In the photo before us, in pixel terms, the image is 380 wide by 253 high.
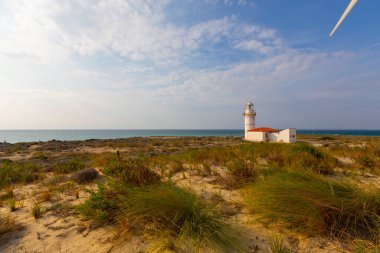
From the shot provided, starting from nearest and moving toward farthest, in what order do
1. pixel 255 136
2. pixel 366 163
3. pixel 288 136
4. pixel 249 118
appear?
pixel 366 163 → pixel 288 136 → pixel 255 136 → pixel 249 118

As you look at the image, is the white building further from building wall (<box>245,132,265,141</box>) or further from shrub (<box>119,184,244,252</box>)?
shrub (<box>119,184,244,252</box>)

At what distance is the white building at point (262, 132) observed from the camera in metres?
28.2

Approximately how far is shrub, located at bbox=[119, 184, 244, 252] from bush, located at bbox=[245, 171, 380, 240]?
2.60 feet

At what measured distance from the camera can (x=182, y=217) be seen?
2918 mm

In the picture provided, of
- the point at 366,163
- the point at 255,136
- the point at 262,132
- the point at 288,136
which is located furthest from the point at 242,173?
the point at 255,136

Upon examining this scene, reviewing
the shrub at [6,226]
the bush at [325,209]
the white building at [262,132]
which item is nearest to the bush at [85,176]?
the shrub at [6,226]

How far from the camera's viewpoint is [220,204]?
154 inches

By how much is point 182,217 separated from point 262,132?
30614mm

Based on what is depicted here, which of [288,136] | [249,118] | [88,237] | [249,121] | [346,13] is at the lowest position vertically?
[88,237]

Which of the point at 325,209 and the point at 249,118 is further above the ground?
the point at 249,118

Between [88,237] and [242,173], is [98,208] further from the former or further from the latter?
[242,173]

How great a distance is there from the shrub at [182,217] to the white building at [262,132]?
28.3 m

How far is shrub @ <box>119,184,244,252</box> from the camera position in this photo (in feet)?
8.54

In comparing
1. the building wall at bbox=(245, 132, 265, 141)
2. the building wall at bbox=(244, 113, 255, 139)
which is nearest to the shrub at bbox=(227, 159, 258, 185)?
the building wall at bbox=(245, 132, 265, 141)
